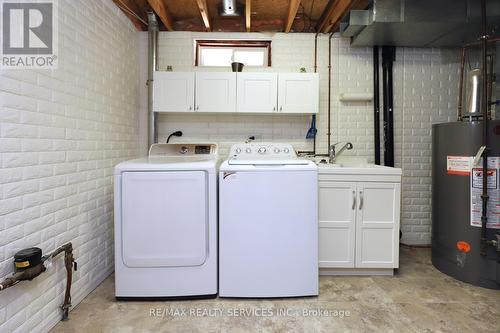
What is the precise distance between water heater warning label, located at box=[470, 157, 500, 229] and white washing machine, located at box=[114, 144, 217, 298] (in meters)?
2.08

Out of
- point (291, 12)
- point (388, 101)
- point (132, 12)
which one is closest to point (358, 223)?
point (388, 101)

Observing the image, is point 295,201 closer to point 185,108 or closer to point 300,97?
point 300,97

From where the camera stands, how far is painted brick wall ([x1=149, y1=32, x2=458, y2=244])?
3.05 meters

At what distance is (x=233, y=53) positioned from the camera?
123 inches

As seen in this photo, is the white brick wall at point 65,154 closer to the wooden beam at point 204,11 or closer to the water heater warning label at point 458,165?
the wooden beam at point 204,11

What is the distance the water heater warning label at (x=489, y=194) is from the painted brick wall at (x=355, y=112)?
3.07ft

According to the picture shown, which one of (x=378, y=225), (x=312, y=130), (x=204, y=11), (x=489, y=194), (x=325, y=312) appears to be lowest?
(x=325, y=312)

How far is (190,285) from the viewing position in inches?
78.3

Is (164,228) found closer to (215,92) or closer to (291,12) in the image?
(215,92)

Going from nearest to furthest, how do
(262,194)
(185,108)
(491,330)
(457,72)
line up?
(491,330)
(262,194)
(185,108)
(457,72)

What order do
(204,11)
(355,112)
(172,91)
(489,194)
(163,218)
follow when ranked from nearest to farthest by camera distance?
(163,218)
(489,194)
(204,11)
(172,91)
(355,112)

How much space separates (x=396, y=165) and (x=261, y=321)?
2.35m

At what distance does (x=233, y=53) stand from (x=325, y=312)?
8.98 feet

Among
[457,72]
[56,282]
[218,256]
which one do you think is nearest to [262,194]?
[218,256]
